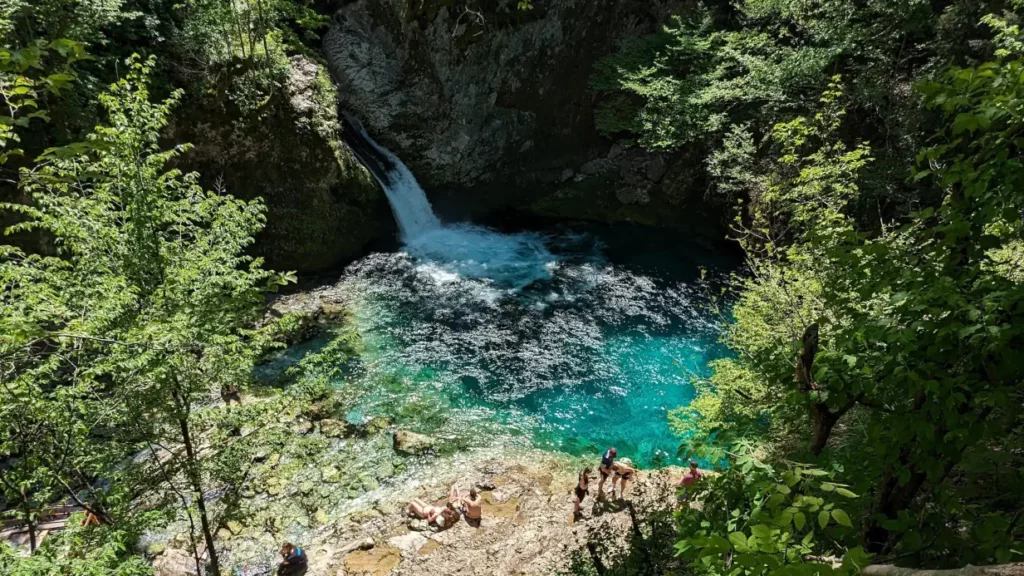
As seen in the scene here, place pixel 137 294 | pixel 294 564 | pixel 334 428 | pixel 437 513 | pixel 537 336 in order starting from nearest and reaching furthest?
pixel 137 294
pixel 294 564
pixel 437 513
pixel 334 428
pixel 537 336

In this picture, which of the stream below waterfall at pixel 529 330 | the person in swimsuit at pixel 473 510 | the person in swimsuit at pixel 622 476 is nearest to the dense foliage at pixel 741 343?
the person in swimsuit at pixel 622 476

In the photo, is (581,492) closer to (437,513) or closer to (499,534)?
(499,534)

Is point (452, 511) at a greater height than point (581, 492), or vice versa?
point (581, 492)

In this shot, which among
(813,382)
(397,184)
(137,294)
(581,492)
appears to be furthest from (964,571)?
(397,184)

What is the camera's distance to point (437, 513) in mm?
9195

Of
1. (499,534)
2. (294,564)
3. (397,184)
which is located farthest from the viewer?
(397,184)

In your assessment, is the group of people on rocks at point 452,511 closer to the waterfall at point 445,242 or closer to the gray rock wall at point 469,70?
the waterfall at point 445,242

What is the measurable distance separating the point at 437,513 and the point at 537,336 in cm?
604

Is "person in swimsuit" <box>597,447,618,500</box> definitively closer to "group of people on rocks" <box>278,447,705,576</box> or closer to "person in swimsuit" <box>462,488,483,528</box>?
"group of people on rocks" <box>278,447,705,576</box>

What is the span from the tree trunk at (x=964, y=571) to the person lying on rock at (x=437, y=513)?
305 inches

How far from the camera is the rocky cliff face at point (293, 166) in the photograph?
13945 millimetres

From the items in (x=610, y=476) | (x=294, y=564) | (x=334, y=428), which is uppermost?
(x=610, y=476)

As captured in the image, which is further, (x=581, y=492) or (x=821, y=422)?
(x=581, y=492)

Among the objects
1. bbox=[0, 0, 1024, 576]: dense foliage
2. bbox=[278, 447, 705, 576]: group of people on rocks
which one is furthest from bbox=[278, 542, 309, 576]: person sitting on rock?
bbox=[0, 0, 1024, 576]: dense foliage
